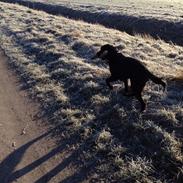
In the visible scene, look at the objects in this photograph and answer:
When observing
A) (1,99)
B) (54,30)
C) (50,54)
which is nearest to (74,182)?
(1,99)

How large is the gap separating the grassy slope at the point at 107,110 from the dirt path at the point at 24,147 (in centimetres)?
43

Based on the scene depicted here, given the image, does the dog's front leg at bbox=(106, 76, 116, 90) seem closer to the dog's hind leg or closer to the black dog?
the black dog

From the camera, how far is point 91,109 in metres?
10.4

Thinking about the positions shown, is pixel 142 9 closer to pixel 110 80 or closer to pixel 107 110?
pixel 110 80

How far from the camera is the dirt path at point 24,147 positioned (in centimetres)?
759

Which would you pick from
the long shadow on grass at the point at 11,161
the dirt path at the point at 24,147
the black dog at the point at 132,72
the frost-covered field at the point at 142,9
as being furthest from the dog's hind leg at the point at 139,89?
the frost-covered field at the point at 142,9

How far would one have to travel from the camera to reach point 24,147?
8719 millimetres

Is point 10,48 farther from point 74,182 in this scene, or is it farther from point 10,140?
point 74,182

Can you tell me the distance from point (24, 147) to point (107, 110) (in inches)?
93.4

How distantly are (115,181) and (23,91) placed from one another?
6194 millimetres

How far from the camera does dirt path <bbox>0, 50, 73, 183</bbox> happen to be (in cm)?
759

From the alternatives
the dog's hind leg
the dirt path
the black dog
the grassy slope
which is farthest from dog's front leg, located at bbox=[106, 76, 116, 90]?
the dirt path

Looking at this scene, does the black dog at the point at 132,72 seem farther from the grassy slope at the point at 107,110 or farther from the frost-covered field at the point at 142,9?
the frost-covered field at the point at 142,9

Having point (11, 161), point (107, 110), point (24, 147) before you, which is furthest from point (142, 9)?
point (11, 161)
